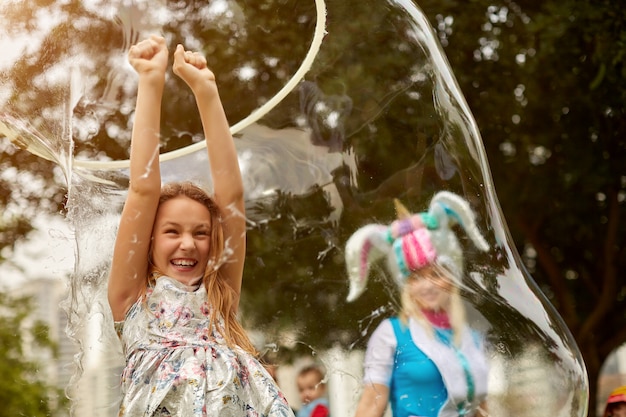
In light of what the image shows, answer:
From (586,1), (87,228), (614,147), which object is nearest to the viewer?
(87,228)

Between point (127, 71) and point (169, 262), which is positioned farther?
point (127, 71)

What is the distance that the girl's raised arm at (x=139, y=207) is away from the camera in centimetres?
227

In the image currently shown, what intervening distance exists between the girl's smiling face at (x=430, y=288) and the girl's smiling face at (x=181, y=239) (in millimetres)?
650

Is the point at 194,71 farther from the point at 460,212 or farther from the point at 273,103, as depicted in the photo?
the point at 460,212

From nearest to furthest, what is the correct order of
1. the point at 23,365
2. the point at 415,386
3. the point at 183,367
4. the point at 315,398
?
the point at 183,367 → the point at 415,386 → the point at 315,398 → the point at 23,365

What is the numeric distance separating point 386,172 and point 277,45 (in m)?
0.61

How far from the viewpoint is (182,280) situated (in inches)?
→ 90.2

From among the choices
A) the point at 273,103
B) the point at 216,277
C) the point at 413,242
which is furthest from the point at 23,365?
the point at 216,277

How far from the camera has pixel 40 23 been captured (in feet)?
10.1

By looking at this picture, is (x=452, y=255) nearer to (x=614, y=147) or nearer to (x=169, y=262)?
(x=169, y=262)

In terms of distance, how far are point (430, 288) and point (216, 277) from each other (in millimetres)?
655

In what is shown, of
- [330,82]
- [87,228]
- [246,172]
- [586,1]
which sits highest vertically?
[586,1]

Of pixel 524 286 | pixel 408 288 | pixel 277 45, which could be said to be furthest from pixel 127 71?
pixel 524 286

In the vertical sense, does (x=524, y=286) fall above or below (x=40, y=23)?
below
